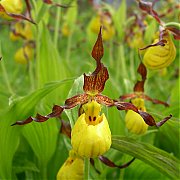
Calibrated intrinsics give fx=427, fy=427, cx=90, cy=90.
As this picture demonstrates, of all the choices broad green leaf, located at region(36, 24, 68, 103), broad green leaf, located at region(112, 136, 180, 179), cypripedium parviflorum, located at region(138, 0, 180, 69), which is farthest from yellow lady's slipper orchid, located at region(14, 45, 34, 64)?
broad green leaf, located at region(112, 136, 180, 179)

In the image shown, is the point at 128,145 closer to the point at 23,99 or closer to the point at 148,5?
the point at 23,99

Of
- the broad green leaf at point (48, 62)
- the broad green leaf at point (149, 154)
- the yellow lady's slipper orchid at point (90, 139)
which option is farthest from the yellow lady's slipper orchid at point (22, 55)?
the yellow lady's slipper orchid at point (90, 139)

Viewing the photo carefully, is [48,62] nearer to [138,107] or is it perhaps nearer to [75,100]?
[138,107]

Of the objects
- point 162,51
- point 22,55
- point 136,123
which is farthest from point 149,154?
point 22,55

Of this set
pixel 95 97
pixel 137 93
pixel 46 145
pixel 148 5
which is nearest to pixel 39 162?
pixel 46 145

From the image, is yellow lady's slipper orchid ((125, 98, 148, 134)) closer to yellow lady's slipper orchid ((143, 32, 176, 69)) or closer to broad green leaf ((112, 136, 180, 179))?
broad green leaf ((112, 136, 180, 179))

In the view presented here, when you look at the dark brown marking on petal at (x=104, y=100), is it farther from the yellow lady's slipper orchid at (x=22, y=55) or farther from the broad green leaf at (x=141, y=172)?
the yellow lady's slipper orchid at (x=22, y=55)
